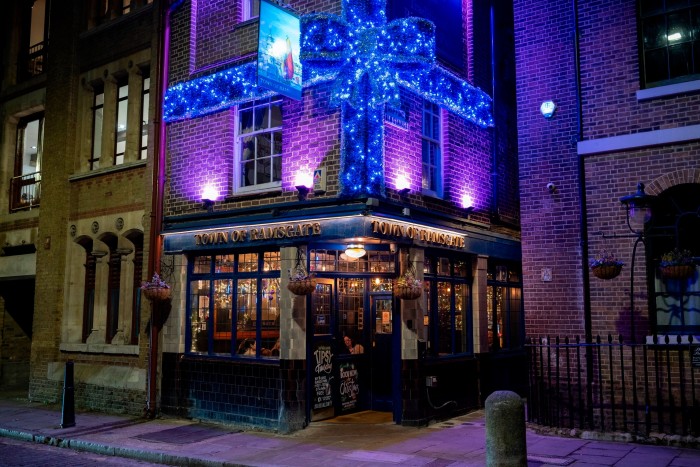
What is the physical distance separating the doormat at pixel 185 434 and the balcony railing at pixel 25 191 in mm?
8775

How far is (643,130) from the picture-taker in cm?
1060

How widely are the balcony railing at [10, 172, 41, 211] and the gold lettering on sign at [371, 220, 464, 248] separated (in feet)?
35.9

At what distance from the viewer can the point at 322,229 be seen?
1114cm

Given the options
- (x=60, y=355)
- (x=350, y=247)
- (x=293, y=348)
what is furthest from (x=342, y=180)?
(x=60, y=355)

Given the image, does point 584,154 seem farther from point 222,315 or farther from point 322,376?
point 222,315

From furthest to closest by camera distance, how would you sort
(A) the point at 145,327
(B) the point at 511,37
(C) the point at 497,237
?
(B) the point at 511,37, (C) the point at 497,237, (A) the point at 145,327

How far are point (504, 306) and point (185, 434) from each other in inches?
309

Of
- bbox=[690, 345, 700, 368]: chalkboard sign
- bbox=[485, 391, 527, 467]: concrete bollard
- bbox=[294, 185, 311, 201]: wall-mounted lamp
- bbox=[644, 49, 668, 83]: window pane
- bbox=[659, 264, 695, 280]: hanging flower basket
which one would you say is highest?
bbox=[644, 49, 668, 83]: window pane

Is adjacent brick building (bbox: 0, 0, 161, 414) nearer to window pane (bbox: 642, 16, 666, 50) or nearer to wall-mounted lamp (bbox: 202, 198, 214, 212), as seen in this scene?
wall-mounted lamp (bbox: 202, 198, 214, 212)

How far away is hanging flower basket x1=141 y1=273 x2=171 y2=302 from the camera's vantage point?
42.5 feet

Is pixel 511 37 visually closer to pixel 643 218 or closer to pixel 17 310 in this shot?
pixel 643 218

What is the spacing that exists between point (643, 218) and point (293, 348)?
5.96 m

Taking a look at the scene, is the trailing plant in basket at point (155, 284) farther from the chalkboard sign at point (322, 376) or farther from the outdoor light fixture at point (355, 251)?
the outdoor light fixture at point (355, 251)

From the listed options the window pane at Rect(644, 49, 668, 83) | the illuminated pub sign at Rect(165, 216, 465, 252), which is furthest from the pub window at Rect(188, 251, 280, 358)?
the window pane at Rect(644, 49, 668, 83)
